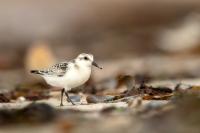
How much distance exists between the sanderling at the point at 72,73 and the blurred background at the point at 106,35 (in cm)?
241

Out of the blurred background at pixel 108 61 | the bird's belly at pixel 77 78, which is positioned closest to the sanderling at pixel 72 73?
the bird's belly at pixel 77 78

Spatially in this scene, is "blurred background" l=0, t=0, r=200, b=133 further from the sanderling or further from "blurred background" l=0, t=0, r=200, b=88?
the sanderling

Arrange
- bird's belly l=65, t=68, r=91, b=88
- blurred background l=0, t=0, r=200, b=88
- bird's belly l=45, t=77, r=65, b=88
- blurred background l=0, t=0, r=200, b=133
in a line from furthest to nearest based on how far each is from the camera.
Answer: blurred background l=0, t=0, r=200, b=88
bird's belly l=45, t=77, r=65, b=88
bird's belly l=65, t=68, r=91, b=88
blurred background l=0, t=0, r=200, b=133

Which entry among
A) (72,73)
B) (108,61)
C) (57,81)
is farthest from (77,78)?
(108,61)

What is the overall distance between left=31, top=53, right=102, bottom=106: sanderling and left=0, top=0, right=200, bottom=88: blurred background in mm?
2411

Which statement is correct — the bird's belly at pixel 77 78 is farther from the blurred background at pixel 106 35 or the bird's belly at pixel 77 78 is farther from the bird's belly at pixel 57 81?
the blurred background at pixel 106 35

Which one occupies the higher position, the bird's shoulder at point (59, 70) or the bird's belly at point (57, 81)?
the bird's shoulder at point (59, 70)

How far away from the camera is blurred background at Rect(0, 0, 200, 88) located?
11148mm

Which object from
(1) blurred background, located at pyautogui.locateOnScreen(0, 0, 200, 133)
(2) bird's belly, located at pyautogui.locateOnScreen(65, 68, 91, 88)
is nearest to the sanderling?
(2) bird's belly, located at pyautogui.locateOnScreen(65, 68, 91, 88)

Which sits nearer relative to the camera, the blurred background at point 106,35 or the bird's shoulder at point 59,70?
the bird's shoulder at point 59,70

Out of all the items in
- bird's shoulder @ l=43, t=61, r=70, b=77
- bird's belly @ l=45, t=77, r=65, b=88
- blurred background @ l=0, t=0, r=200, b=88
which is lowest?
bird's belly @ l=45, t=77, r=65, b=88

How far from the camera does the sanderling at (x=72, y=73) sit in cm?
671

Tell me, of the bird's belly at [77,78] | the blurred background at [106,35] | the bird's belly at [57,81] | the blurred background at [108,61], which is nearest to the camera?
the blurred background at [108,61]

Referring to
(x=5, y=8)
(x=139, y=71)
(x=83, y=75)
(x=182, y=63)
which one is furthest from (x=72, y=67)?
(x=5, y=8)
